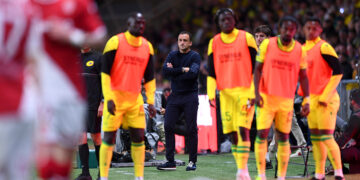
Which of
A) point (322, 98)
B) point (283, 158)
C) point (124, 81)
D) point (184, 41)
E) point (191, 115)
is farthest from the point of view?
point (184, 41)

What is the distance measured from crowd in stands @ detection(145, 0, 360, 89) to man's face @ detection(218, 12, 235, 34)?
4.73m

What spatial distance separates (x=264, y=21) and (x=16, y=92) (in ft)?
53.4

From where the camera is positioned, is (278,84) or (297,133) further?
(297,133)

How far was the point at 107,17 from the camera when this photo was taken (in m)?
23.5

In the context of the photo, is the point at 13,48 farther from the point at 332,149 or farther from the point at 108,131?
the point at 332,149

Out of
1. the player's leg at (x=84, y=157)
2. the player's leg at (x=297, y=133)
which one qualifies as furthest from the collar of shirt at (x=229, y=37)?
the player's leg at (x=297, y=133)

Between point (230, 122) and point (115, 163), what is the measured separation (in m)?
3.44

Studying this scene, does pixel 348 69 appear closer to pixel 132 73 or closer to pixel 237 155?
pixel 237 155

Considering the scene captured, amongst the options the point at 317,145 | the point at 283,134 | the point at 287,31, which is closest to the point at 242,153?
the point at 283,134

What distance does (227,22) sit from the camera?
23.5 ft

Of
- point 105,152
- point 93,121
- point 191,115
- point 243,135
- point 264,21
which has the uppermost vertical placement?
point 264,21

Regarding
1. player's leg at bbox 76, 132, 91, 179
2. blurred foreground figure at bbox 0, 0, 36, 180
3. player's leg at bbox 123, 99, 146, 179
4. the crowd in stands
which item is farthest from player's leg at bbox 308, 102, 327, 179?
the crowd in stands

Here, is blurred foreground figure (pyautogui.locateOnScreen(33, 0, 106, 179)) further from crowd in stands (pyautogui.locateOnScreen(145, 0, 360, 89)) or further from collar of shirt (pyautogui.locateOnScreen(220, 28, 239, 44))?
crowd in stands (pyautogui.locateOnScreen(145, 0, 360, 89))

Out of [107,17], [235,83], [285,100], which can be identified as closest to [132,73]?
[235,83]
